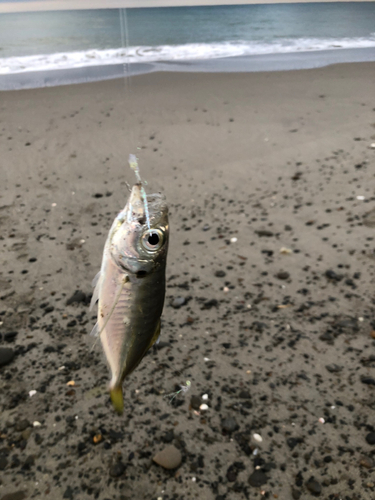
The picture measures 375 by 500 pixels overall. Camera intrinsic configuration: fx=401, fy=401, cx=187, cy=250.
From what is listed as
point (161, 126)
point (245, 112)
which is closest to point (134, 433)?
point (161, 126)

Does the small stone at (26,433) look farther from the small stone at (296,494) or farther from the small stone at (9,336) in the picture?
the small stone at (296,494)

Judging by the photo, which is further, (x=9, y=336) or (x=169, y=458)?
(x=9, y=336)

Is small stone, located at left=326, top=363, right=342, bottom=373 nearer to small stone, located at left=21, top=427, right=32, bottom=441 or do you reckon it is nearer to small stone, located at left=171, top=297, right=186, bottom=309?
small stone, located at left=171, top=297, right=186, bottom=309

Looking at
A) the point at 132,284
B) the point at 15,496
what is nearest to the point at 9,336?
the point at 15,496

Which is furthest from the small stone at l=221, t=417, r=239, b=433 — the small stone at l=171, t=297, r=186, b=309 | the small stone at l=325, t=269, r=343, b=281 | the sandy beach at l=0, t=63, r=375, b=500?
the small stone at l=325, t=269, r=343, b=281

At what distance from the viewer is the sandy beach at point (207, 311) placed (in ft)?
8.66

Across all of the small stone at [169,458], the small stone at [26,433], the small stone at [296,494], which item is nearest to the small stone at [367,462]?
the small stone at [296,494]

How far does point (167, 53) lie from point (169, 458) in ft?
54.9

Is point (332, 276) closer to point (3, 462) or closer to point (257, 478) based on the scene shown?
point (257, 478)

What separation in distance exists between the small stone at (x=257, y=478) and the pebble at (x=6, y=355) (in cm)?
212

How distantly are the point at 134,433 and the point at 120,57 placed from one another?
15580 mm

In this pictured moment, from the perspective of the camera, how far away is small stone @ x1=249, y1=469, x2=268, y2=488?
2.55 m

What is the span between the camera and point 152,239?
170 cm

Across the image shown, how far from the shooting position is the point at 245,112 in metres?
8.23
